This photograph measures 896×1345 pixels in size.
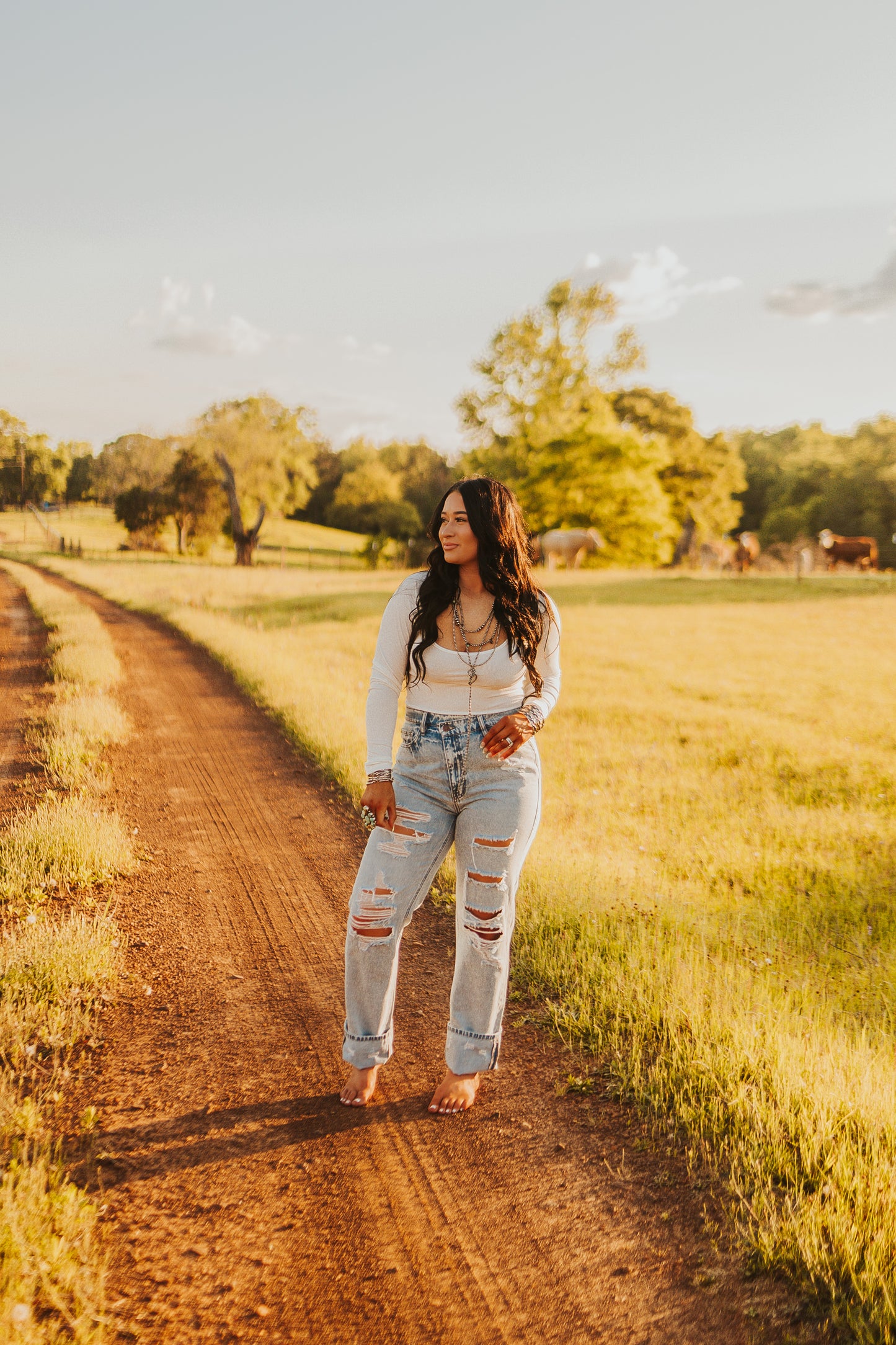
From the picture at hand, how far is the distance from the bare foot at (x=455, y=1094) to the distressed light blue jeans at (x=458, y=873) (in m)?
0.08

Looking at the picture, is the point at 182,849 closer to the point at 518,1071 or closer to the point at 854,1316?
the point at 518,1071

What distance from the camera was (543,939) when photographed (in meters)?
4.62

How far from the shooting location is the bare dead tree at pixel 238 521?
5125 centimetres

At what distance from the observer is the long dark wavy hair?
3.11 m

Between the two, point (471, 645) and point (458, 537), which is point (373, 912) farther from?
point (458, 537)

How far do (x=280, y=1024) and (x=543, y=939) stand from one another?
5.11ft

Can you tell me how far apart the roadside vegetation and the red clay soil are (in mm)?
115

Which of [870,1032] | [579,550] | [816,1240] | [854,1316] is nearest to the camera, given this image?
[854,1316]

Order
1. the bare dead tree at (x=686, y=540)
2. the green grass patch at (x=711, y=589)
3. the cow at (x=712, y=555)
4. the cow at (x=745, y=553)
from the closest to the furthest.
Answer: the green grass patch at (x=711, y=589) < the cow at (x=745, y=553) < the cow at (x=712, y=555) < the bare dead tree at (x=686, y=540)

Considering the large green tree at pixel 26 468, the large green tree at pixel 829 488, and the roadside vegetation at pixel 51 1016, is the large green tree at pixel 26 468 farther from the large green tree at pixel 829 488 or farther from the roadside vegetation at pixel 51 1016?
the roadside vegetation at pixel 51 1016

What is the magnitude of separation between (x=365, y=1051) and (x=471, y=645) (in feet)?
5.29

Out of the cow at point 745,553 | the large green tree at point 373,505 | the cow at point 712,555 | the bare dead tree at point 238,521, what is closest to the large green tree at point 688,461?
the cow at point 712,555

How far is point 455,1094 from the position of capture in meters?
3.20

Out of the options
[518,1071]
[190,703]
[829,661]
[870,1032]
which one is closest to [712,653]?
[829,661]
